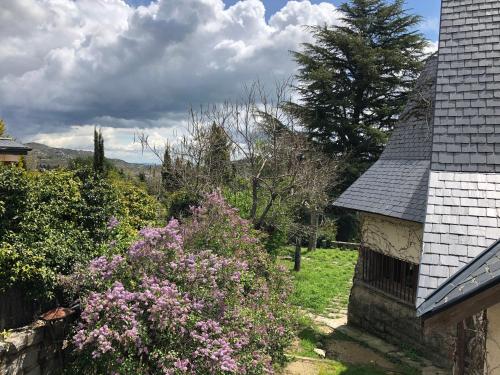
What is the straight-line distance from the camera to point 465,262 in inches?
157

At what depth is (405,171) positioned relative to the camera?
9.71 metres

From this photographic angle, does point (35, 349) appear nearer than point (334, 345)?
Yes

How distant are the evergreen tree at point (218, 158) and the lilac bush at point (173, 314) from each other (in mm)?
7399

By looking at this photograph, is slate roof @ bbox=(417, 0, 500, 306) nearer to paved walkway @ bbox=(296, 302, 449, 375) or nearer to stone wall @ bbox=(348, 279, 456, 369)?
stone wall @ bbox=(348, 279, 456, 369)

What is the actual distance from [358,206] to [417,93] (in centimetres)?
414

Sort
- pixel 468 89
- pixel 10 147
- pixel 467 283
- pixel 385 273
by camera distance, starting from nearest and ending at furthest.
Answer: pixel 467 283 → pixel 468 89 → pixel 385 273 → pixel 10 147

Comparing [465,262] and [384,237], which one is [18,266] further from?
[384,237]

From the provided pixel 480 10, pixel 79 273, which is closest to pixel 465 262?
pixel 79 273

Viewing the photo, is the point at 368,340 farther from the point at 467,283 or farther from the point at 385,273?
the point at 467,283

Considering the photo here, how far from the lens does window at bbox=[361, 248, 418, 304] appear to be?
31.2ft

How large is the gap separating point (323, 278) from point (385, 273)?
15.8 ft

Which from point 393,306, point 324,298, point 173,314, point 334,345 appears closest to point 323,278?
point 324,298

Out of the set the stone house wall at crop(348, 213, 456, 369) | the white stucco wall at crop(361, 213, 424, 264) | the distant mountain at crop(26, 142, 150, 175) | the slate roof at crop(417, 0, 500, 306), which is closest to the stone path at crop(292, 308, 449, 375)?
the stone house wall at crop(348, 213, 456, 369)

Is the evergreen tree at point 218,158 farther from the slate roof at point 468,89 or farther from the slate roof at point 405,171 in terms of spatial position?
the slate roof at point 468,89
